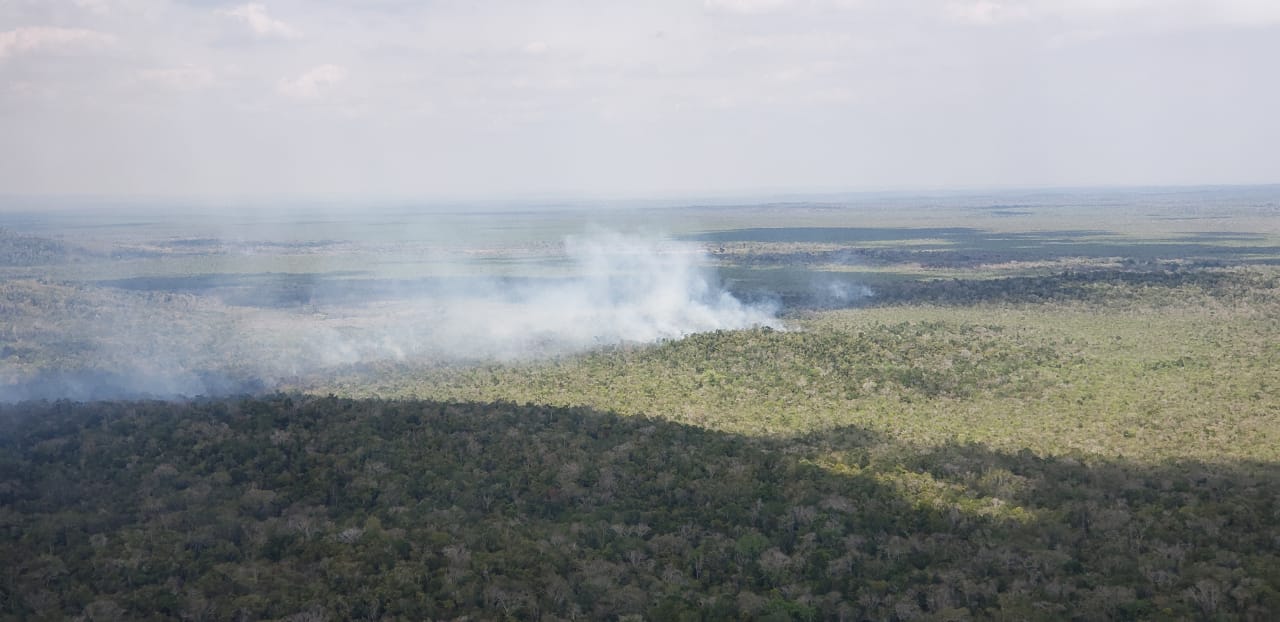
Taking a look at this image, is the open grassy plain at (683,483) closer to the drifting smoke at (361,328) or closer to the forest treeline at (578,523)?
the forest treeline at (578,523)

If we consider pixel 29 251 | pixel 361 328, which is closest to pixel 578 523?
pixel 361 328

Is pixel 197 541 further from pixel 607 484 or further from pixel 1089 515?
pixel 1089 515

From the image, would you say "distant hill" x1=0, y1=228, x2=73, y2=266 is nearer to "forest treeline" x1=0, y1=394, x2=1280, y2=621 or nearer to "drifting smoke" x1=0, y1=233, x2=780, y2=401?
"drifting smoke" x1=0, y1=233, x2=780, y2=401

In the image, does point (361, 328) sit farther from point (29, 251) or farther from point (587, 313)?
point (29, 251)

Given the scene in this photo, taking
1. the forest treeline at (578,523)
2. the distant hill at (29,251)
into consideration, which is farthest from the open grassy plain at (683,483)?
the distant hill at (29,251)

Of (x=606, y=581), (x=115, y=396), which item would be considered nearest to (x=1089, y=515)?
(x=606, y=581)
